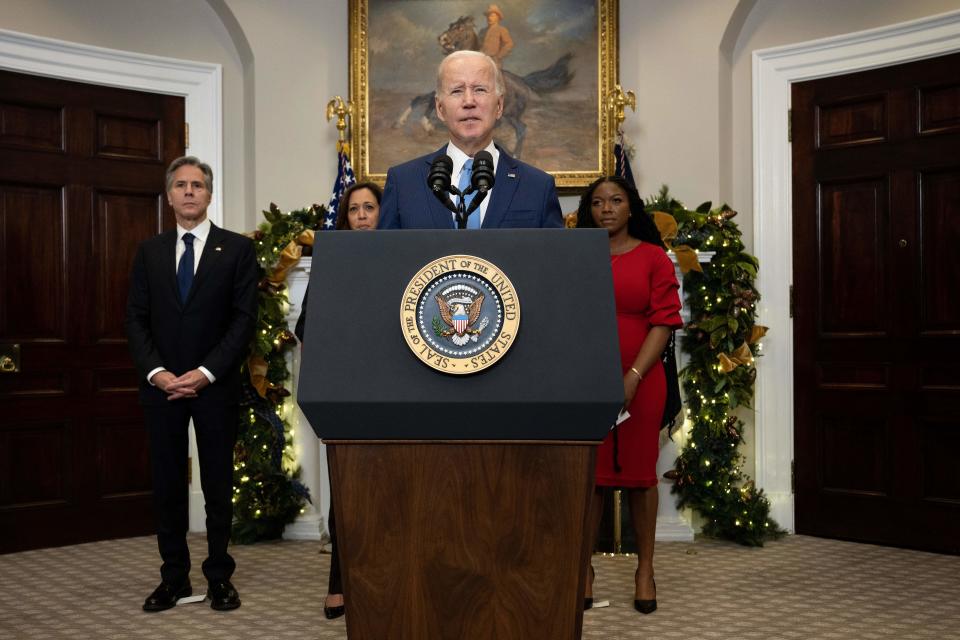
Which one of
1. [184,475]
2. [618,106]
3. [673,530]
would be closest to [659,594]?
[673,530]

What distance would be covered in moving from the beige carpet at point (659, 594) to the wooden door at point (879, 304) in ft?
0.90

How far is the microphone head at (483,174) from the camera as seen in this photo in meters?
1.92

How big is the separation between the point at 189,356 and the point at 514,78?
2.85 metres

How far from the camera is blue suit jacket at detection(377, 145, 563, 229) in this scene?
7.07ft

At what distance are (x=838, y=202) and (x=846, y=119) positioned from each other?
0.47 m

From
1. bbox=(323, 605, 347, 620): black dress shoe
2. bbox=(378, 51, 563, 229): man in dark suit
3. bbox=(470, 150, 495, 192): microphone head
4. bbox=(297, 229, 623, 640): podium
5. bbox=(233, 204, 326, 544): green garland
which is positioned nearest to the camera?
bbox=(297, 229, 623, 640): podium

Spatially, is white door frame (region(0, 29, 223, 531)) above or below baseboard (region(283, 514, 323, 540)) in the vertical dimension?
above

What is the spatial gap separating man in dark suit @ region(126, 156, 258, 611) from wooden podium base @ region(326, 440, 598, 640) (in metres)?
2.16

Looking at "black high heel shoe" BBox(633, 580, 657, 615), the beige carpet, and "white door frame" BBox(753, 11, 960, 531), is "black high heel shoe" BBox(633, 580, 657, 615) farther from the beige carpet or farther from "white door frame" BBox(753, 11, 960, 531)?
"white door frame" BBox(753, 11, 960, 531)

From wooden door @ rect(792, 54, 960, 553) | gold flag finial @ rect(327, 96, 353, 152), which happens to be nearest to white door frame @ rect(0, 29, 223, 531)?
gold flag finial @ rect(327, 96, 353, 152)

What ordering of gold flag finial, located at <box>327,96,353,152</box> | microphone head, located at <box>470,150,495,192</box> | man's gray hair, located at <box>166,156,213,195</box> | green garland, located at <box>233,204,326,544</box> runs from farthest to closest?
gold flag finial, located at <box>327,96,353,152</box> < green garland, located at <box>233,204,326,544</box> < man's gray hair, located at <box>166,156,213,195</box> < microphone head, located at <box>470,150,495,192</box>

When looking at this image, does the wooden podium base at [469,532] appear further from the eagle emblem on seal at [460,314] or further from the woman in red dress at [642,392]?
the woman in red dress at [642,392]

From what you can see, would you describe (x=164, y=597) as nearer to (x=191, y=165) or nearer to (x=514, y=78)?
(x=191, y=165)

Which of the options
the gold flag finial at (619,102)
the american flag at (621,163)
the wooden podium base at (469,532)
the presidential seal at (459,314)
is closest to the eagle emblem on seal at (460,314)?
the presidential seal at (459,314)
